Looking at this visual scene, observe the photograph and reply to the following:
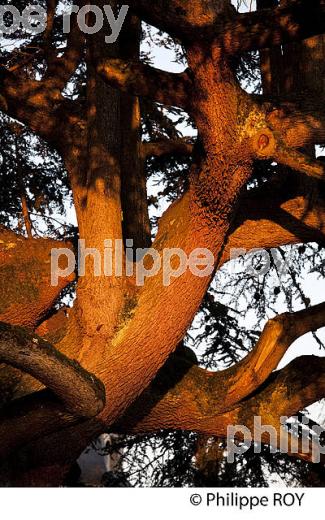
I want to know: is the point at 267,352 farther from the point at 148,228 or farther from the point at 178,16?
the point at 178,16

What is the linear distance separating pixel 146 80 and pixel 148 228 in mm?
3002

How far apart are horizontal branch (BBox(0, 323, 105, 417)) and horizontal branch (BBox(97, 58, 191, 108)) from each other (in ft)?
5.56

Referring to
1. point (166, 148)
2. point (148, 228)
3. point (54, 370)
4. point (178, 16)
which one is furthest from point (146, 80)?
point (166, 148)

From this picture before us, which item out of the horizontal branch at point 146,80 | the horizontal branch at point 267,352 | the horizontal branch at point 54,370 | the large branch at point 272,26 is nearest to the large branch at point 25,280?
the horizontal branch at point 54,370

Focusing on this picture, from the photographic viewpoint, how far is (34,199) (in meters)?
11.2

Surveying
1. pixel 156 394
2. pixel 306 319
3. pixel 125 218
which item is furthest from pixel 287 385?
pixel 125 218

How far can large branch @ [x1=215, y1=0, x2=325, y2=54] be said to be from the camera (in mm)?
5523

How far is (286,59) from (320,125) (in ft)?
7.46

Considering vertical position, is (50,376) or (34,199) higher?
(34,199)

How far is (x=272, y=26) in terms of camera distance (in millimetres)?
5570

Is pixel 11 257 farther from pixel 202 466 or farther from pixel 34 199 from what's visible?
pixel 202 466

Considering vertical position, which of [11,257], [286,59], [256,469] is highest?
[286,59]

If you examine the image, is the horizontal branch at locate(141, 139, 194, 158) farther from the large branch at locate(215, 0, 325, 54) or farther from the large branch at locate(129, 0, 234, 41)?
the large branch at locate(215, 0, 325, 54)

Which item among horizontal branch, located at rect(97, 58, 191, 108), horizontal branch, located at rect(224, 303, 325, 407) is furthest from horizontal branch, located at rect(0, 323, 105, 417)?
horizontal branch, located at rect(224, 303, 325, 407)
